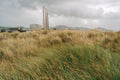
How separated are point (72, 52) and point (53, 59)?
551mm

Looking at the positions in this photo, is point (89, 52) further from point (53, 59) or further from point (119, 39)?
point (119, 39)

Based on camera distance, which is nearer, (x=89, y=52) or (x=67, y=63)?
(x=67, y=63)

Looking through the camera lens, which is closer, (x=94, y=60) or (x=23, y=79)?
(x=23, y=79)

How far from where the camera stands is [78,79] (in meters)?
5.12

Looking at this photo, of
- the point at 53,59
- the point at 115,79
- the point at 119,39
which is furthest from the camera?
the point at 119,39

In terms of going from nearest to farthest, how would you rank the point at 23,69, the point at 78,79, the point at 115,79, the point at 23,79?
the point at 115,79
the point at 78,79
the point at 23,79
the point at 23,69

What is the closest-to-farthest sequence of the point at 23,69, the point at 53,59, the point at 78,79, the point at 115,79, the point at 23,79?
the point at 115,79, the point at 78,79, the point at 23,79, the point at 23,69, the point at 53,59

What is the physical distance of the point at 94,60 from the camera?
6027mm

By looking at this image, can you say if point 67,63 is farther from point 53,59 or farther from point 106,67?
point 106,67

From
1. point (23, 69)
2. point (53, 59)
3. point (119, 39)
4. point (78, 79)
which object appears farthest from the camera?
point (119, 39)

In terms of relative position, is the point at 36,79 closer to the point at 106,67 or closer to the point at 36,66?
the point at 36,66

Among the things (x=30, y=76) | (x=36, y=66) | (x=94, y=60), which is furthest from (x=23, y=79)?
(x=94, y=60)

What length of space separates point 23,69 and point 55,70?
0.74 meters

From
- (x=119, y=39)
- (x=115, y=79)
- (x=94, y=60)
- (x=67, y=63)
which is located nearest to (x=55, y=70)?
(x=67, y=63)
